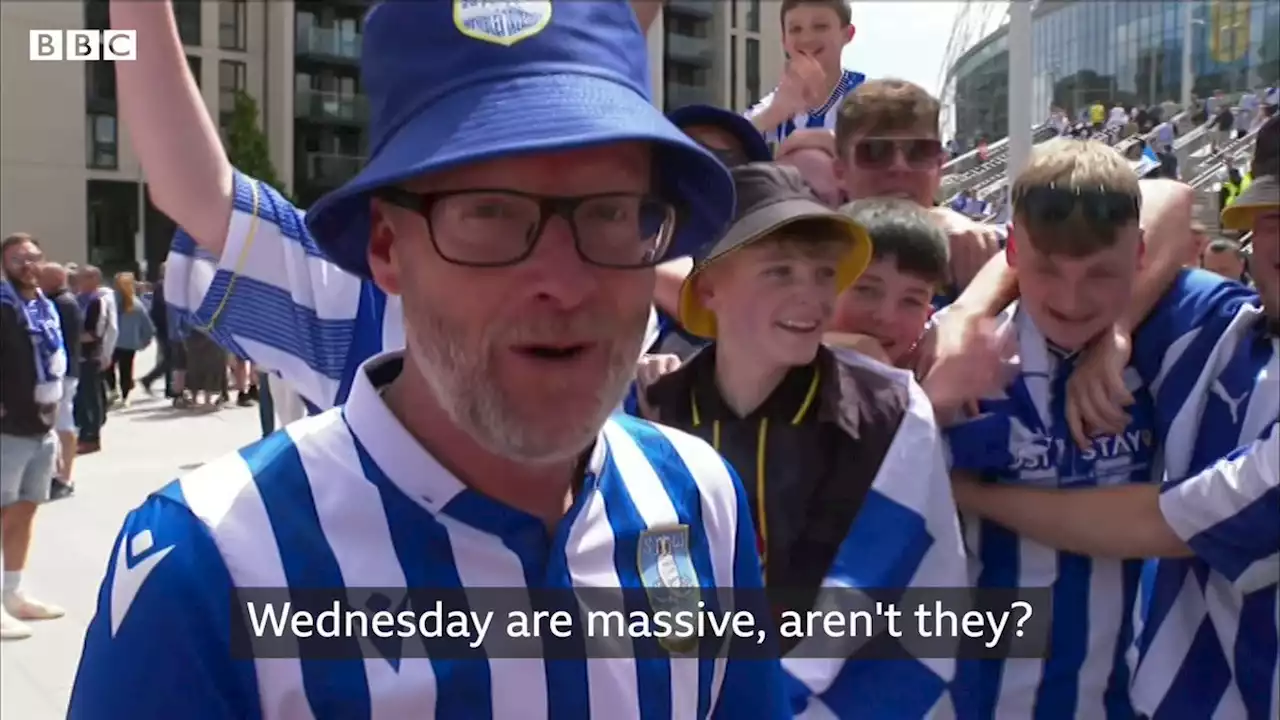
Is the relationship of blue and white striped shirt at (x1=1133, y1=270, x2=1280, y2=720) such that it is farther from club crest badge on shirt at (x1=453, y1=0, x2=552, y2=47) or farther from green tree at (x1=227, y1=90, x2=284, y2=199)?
green tree at (x1=227, y1=90, x2=284, y2=199)

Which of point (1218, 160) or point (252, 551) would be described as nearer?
point (252, 551)

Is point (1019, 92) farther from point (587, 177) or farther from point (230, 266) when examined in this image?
point (587, 177)

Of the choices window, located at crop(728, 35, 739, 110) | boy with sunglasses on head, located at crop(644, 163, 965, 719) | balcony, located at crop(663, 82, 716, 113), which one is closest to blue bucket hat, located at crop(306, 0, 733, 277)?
boy with sunglasses on head, located at crop(644, 163, 965, 719)

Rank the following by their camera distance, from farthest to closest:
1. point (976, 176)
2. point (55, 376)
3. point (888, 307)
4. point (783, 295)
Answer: point (976, 176) → point (55, 376) → point (888, 307) → point (783, 295)

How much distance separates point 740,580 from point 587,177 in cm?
60

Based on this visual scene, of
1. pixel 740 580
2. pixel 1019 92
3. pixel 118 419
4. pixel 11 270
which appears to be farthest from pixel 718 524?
pixel 118 419

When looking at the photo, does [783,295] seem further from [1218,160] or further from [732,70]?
[732,70]

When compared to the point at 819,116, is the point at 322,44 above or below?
above

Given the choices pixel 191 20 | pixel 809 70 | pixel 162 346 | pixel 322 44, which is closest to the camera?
pixel 809 70

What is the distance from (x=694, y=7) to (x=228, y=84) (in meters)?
22.8

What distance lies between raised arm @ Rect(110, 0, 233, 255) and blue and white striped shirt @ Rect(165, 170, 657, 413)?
0.16ft

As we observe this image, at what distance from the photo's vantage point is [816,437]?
2145 mm

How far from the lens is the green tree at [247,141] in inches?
1426

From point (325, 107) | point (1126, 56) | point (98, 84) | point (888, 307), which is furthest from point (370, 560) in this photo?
point (1126, 56)
